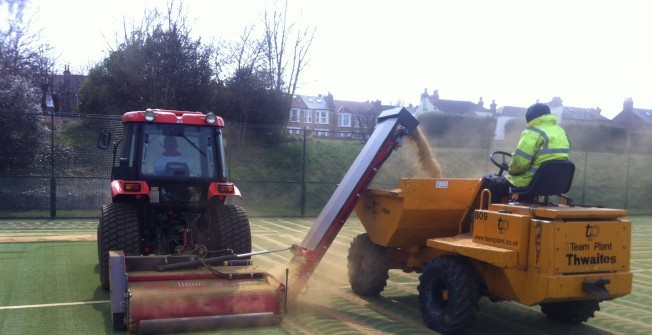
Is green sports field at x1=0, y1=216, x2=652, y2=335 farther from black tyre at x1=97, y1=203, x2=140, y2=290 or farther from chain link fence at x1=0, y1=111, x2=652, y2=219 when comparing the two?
chain link fence at x1=0, y1=111, x2=652, y2=219

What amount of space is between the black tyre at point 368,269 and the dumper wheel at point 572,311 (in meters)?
1.94

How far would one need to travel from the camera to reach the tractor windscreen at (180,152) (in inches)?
300

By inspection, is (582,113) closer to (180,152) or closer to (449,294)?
(180,152)

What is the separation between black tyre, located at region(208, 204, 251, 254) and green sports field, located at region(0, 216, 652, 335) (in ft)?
3.33

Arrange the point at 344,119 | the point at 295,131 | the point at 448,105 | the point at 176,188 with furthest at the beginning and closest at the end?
the point at 344,119 < the point at 448,105 < the point at 295,131 < the point at 176,188

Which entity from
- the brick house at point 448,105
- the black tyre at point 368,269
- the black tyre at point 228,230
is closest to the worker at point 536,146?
the black tyre at point 368,269

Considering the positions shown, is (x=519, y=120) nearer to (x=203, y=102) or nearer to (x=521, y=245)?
(x=203, y=102)

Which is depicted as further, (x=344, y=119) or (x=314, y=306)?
(x=344, y=119)

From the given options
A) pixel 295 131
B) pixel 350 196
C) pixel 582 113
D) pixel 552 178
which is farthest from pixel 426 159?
pixel 582 113

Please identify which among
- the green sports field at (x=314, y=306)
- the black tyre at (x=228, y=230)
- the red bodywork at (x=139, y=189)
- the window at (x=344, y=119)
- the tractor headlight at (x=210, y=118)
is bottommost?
the green sports field at (x=314, y=306)

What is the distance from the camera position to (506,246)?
5.52 m

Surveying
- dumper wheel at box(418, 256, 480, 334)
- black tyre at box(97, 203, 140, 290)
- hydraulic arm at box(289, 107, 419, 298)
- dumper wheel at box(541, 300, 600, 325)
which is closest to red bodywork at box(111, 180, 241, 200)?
black tyre at box(97, 203, 140, 290)

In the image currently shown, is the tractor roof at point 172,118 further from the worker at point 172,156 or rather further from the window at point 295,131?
the window at point 295,131

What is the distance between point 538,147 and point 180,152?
4.43m
